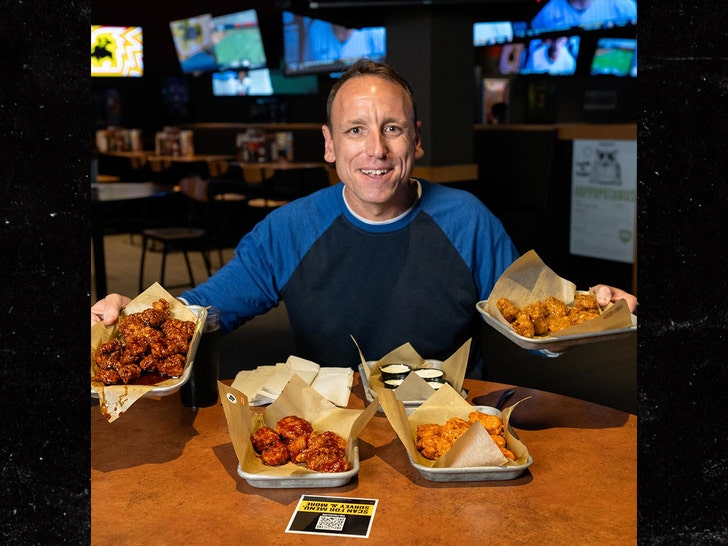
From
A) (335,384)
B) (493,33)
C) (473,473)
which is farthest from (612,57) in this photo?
(473,473)

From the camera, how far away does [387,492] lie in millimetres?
1367

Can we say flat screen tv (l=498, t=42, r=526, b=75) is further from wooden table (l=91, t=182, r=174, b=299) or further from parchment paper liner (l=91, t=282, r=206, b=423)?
parchment paper liner (l=91, t=282, r=206, b=423)

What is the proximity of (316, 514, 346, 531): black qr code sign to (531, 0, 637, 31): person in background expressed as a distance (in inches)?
226

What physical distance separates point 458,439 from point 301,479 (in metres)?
0.27

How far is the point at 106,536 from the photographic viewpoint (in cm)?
124

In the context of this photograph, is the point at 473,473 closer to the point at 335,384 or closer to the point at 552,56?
the point at 335,384

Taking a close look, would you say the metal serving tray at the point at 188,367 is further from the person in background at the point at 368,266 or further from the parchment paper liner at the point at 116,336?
the person in background at the point at 368,266

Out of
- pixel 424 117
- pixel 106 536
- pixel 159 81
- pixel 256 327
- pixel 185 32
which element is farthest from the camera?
pixel 159 81

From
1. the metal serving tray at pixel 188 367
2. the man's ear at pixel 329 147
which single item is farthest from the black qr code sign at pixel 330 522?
the man's ear at pixel 329 147

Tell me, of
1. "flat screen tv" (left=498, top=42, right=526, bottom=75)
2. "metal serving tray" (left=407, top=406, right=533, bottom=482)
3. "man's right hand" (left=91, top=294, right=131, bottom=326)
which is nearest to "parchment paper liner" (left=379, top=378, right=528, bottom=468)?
"metal serving tray" (left=407, top=406, right=533, bottom=482)

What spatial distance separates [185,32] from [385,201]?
9.90 m

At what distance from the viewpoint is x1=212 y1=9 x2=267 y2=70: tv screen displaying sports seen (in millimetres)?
10672
